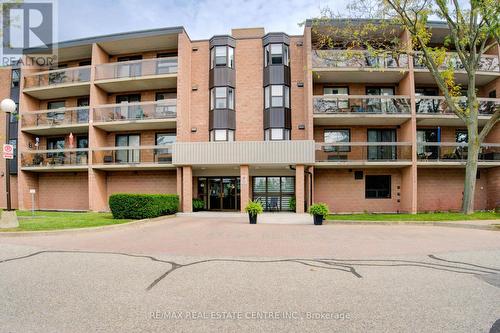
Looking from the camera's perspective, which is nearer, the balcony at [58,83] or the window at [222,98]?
the window at [222,98]

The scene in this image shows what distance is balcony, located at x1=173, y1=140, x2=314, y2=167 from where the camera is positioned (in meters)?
18.5

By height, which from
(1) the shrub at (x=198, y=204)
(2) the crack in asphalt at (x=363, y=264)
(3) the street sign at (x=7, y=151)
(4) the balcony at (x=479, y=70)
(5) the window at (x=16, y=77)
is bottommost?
(1) the shrub at (x=198, y=204)

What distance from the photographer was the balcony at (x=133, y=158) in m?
20.5

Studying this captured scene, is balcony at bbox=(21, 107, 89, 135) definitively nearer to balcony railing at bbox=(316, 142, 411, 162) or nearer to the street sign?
the street sign

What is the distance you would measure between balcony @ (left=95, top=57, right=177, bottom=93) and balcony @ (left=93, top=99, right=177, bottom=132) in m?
1.72

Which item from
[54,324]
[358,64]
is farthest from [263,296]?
[358,64]

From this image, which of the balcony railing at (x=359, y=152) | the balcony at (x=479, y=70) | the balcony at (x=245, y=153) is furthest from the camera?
the balcony railing at (x=359, y=152)

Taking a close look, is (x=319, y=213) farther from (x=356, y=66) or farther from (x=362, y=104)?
(x=356, y=66)

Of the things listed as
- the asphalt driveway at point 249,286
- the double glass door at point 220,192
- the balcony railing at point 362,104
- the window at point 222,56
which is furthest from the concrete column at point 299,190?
the asphalt driveway at point 249,286

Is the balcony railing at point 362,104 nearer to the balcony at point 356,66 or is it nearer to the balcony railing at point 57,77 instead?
the balcony at point 356,66

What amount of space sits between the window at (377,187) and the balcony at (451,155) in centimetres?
268

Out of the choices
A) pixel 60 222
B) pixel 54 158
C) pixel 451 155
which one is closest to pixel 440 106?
pixel 451 155

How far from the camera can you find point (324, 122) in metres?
20.8

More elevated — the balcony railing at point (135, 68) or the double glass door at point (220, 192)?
the balcony railing at point (135, 68)
